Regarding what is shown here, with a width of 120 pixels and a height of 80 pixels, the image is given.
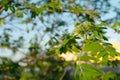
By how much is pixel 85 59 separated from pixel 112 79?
198cm

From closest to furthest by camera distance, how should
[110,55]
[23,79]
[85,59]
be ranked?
[110,55]
[85,59]
[23,79]

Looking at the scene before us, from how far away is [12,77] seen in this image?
8156 mm

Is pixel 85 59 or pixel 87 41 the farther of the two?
pixel 85 59

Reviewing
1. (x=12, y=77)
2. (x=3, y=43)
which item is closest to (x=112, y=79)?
(x=12, y=77)

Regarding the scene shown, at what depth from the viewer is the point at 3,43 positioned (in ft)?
28.8

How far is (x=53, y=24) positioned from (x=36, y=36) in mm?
910

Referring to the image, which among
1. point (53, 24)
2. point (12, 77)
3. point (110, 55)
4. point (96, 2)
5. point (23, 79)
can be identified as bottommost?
point (12, 77)

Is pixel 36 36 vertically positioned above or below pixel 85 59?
below

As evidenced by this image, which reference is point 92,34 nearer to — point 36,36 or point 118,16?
point 118,16

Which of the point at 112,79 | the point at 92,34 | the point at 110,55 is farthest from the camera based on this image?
the point at 112,79

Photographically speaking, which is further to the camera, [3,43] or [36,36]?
[36,36]

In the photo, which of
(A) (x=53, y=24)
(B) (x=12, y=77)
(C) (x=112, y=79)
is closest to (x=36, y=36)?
(A) (x=53, y=24)

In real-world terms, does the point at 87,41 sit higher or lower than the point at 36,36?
higher

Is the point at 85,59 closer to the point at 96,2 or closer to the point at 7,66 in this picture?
the point at 7,66
